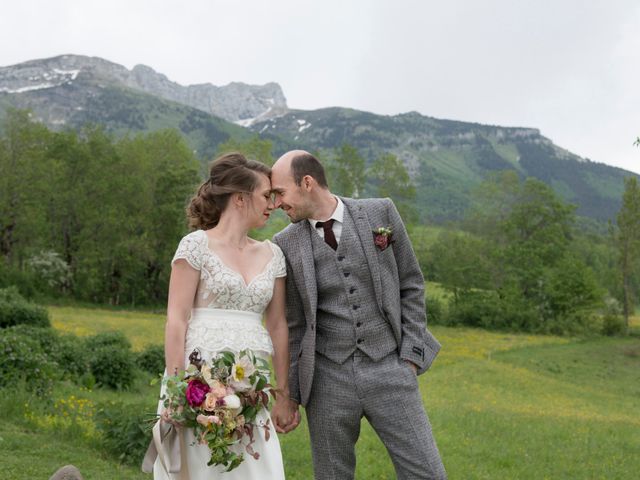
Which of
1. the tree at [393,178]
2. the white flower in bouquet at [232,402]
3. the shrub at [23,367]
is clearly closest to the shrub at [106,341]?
the shrub at [23,367]

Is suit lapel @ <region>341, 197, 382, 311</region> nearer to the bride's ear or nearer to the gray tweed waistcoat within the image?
the gray tweed waistcoat

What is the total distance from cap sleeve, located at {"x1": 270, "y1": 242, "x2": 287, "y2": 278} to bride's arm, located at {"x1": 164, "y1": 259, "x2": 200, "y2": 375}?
52 cm

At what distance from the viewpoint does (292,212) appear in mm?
4355

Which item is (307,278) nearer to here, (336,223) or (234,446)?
(336,223)

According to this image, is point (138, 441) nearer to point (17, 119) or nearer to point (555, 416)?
point (555, 416)

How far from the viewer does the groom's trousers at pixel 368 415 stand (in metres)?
4.13

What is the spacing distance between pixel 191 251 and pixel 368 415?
1485 mm

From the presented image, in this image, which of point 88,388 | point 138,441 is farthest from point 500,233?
point 138,441

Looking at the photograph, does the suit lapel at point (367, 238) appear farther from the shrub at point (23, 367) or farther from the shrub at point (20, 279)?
the shrub at point (20, 279)

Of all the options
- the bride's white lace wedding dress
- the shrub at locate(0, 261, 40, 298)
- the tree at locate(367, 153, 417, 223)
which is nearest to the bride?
the bride's white lace wedding dress

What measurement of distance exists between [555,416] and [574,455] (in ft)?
21.1

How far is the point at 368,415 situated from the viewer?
14.0ft

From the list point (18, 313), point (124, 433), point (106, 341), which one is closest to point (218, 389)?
point (124, 433)

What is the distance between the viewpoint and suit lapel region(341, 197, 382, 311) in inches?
169
